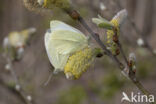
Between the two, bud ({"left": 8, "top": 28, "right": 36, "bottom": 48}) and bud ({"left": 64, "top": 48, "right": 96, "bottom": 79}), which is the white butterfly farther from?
bud ({"left": 8, "top": 28, "right": 36, "bottom": 48})

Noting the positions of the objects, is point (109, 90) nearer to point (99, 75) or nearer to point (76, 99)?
point (76, 99)

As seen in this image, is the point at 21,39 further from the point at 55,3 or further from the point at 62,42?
the point at 55,3

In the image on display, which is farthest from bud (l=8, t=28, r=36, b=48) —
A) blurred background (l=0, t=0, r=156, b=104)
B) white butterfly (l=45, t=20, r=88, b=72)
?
white butterfly (l=45, t=20, r=88, b=72)

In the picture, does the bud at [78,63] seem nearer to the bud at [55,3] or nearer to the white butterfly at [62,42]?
the white butterfly at [62,42]

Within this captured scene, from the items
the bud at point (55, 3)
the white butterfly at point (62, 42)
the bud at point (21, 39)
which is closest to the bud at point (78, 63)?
the white butterfly at point (62, 42)

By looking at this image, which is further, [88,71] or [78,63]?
[88,71]

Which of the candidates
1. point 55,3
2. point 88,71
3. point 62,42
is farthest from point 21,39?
point 55,3

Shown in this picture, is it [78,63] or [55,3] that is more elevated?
[55,3]

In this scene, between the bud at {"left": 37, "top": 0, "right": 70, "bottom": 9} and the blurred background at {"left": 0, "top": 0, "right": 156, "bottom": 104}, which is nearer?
the bud at {"left": 37, "top": 0, "right": 70, "bottom": 9}
